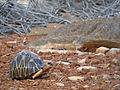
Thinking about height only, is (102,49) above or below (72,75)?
above

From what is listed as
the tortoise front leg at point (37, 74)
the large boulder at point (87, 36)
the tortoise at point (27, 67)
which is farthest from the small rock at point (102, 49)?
A: the tortoise front leg at point (37, 74)

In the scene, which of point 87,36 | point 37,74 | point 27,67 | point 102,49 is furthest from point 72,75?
point 87,36

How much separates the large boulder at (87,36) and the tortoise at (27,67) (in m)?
2.04

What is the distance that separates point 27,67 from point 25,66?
0.03 metres

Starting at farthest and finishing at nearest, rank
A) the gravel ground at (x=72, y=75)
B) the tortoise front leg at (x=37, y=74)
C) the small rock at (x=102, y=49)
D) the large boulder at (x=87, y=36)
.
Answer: the large boulder at (x=87, y=36)
the small rock at (x=102, y=49)
the tortoise front leg at (x=37, y=74)
the gravel ground at (x=72, y=75)

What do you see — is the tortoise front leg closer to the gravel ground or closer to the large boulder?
the gravel ground

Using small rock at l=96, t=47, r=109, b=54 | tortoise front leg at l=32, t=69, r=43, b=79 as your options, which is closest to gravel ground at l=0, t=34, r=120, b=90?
tortoise front leg at l=32, t=69, r=43, b=79

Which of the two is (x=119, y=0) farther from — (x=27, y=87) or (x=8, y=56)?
(x=27, y=87)

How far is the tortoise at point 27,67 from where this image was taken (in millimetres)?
3264

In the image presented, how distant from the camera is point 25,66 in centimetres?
331

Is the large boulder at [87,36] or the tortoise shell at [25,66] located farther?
the large boulder at [87,36]

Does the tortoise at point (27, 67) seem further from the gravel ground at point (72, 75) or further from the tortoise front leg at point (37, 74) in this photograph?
the gravel ground at point (72, 75)

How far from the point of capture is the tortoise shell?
10.8 feet

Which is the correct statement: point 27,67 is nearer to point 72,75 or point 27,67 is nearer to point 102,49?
point 72,75
